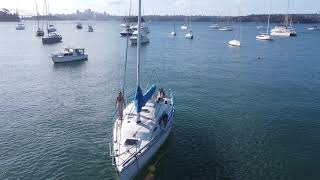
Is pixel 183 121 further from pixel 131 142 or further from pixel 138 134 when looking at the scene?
pixel 131 142

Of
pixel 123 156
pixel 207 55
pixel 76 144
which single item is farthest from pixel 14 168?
pixel 207 55

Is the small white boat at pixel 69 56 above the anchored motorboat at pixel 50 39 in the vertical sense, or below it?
below

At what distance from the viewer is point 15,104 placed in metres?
50.8

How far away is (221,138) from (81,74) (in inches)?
1706

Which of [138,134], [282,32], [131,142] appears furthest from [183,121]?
[282,32]

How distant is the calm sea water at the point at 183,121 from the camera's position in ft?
105

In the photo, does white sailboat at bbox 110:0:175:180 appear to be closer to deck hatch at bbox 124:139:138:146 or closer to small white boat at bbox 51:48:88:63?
deck hatch at bbox 124:139:138:146

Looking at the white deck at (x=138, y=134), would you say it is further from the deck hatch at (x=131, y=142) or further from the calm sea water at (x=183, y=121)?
the calm sea water at (x=183, y=121)

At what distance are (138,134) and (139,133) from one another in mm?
157

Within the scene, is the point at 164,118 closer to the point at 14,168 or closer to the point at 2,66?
the point at 14,168

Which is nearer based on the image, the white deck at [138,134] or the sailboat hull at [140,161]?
the sailboat hull at [140,161]

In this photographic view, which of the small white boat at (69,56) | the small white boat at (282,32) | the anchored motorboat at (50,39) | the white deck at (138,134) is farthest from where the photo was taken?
the small white boat at (282,32)

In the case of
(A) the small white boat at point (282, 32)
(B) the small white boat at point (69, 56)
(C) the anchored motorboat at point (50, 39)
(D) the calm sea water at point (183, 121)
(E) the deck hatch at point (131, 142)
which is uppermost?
(A) the small white boat at point (282, 32)

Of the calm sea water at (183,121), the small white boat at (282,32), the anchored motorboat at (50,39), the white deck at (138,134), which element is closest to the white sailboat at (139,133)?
the white deck at (138,134)
